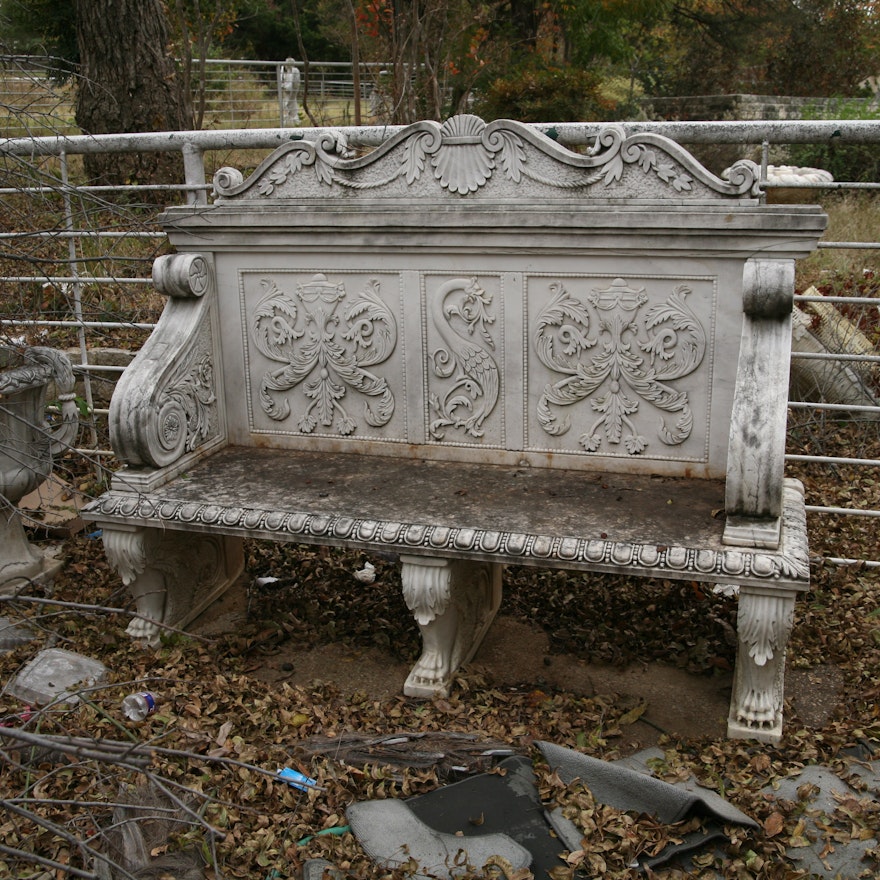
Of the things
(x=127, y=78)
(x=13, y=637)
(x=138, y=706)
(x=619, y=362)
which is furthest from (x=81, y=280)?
(x=127, y=78)

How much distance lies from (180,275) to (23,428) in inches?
39.0

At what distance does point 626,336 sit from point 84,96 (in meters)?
6.85

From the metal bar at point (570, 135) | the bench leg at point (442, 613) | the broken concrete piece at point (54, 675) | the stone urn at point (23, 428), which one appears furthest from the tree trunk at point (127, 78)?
the bench leg at point (442, 613)

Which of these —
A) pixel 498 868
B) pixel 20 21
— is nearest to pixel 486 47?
pixel 20 21

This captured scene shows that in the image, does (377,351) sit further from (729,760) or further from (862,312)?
(862,312)

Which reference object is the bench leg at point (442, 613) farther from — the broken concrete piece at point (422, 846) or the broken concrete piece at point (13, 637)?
the broken concrete piece at point (13, 637)

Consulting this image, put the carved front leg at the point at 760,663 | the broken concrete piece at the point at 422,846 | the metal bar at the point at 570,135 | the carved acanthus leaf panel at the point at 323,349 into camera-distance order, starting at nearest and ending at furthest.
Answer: the broken concrete piece at the point at 422,846
the carved front leg at the point at 760,663
the metal bar at the point at 570,135
the carved acanthus leaf panel at the point at 323,349

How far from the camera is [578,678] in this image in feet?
12.2

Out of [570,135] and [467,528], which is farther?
[570,135]

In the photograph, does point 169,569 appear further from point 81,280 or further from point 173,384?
point 81,280

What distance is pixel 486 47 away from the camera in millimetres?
14859

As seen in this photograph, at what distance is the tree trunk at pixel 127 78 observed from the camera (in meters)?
8.39

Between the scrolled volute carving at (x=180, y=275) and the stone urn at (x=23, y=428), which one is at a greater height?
the scrolled volute carving at (x=180, y=275)

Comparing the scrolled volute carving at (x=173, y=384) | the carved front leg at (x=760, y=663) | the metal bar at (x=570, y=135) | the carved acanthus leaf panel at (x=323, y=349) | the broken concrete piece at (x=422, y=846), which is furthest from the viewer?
the carved acanthus leaf panel at (x=323, y=349)
